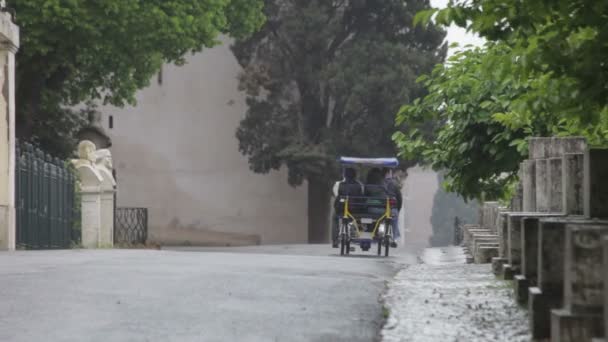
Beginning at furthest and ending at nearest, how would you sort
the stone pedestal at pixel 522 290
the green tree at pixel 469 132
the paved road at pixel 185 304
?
1. the green tree at pixel 469 132
2. the stone pedestal at pixel 522 290
3. the paved road at pixel 185 304

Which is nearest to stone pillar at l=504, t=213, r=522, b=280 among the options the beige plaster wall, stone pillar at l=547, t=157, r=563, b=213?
stone pillar at l=547, t=157, r=563, b=213

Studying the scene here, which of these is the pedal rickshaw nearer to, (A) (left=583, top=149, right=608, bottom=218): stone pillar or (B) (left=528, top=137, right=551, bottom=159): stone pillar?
(B) (left=528, top=137, right=551, bottom=159): stone pillar

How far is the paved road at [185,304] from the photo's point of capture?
25.7ft

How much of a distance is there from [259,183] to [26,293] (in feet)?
132

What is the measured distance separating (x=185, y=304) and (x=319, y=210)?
3737 centimetres

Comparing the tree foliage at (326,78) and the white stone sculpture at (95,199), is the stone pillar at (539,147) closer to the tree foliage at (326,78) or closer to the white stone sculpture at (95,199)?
the white stone sculpture at (95,199)

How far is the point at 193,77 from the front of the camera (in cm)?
5059

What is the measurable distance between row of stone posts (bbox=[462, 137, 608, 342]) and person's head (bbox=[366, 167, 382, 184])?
16.3 m

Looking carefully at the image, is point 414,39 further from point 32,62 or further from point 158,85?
point 32,62

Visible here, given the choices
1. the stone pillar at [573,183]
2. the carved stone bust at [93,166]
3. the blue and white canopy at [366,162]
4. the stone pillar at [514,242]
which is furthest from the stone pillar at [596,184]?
the carved stone bust at [93,166]

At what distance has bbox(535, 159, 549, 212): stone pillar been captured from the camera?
10320 millimetres

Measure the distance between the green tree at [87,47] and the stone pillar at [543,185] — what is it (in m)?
23.1

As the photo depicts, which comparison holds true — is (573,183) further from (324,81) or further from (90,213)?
(324,81)

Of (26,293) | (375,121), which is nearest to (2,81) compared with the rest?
(26,293)
